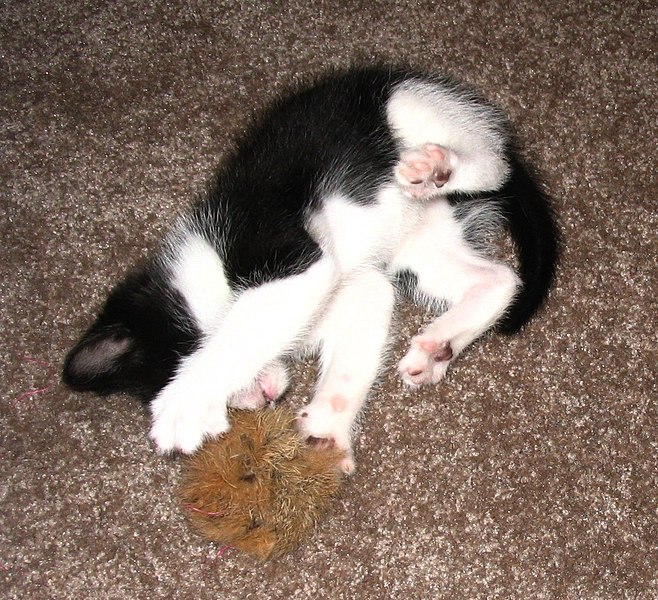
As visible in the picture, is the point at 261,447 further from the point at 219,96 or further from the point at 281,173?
the point at 219,96

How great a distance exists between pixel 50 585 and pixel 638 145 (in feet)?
4.65

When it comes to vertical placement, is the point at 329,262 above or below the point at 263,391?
above

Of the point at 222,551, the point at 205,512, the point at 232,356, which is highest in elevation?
the point at 232,356

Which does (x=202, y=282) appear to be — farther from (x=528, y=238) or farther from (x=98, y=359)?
(x=528, y=238)

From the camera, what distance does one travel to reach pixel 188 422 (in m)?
1.36

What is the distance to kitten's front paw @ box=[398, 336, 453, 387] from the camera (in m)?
1.47

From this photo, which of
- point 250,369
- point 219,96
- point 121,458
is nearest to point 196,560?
point 121,458

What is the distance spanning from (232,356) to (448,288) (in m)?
0.47

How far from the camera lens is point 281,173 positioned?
4.92ft

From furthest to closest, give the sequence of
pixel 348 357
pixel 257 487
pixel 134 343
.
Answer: pixel 348 357
pixel 134 343
pixel 257 487

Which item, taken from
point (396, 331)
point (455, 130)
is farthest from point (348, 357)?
point (455, 130)

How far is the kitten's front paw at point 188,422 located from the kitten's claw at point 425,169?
0.52m

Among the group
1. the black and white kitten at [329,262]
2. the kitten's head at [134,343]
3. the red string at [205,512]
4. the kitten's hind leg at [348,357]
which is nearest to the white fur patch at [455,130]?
the black and white kitten at [329,262]

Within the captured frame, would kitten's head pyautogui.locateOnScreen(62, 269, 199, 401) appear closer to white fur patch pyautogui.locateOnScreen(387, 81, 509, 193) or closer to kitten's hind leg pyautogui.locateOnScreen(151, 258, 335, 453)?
kitten's hind leg pyautogui.locateOnScreen(151, 258, 335, 453)
